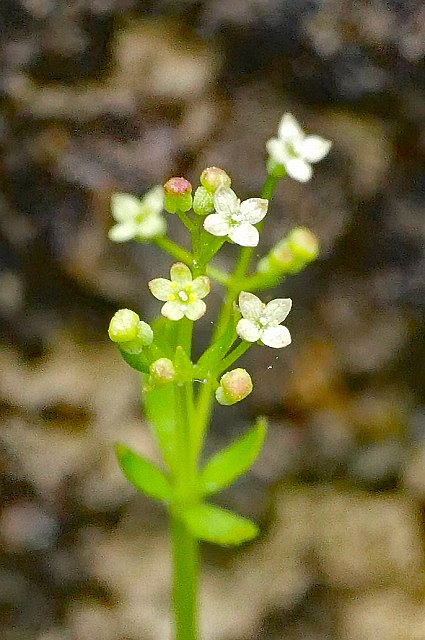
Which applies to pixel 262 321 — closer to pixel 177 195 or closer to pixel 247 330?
pixel 247 330

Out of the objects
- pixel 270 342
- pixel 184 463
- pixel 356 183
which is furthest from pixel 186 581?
pixel 356 183

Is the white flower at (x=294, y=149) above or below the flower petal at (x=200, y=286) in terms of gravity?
above

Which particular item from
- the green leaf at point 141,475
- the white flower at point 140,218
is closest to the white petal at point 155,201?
the white flower at point 140,218

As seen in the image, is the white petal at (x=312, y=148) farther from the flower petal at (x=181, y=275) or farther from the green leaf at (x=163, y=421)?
the green leaf at (x=163, y=421)

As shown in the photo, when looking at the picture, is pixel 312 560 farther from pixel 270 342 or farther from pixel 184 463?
pixel 270 342

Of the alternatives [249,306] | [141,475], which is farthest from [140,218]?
[141,475]

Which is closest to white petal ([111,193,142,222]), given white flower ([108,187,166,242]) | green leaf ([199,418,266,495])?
white flower ([108,187,166,242])
